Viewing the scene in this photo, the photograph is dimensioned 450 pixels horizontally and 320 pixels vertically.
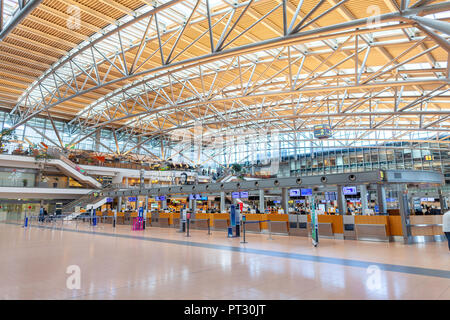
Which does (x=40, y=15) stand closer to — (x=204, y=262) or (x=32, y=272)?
(x=32, y=272)

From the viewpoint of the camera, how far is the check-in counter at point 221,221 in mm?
18875

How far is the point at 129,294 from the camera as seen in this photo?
181 inches

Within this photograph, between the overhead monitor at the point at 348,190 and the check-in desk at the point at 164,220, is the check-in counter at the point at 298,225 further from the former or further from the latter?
the check-in desk at the point at 164,220

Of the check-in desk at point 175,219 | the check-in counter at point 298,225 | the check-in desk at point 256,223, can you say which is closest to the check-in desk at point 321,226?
the check-in counter at point 298,225

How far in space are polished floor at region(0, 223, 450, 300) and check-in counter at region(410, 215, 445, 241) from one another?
2.82 meters

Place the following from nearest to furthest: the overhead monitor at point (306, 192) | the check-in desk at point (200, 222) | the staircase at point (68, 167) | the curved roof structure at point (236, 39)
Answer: the curved roof structure at point (236, 39)
the overhead monitor at point (306, 192)
the check-in desk at point (200, 222)
the staircase at point (68, 167)

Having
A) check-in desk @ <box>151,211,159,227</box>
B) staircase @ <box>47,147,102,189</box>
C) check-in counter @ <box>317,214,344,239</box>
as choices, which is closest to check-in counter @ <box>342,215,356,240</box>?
check-in counter @ <box>317,214,344,239</box>

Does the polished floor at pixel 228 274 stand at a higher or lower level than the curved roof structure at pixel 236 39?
lower

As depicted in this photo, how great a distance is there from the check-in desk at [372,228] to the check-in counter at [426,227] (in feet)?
3.25

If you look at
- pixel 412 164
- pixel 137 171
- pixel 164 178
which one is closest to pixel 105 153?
pixel 137 171

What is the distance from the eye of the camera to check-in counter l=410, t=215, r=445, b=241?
11898 millimetres

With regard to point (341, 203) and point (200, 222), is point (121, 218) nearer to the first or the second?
point (200, 222)

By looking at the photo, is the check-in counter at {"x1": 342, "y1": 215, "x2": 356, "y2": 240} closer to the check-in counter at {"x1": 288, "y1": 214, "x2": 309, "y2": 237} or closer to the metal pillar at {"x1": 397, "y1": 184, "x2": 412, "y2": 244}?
the check-in counter at {"x1": 288, "y1": 214, "x2": 309, "y2": 237}

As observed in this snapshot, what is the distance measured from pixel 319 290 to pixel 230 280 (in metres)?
1.67
